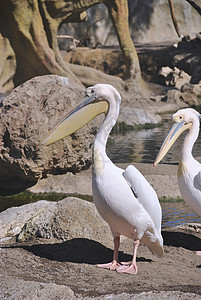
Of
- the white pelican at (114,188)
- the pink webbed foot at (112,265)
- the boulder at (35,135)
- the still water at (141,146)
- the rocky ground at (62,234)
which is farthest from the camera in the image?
the still water at (141,146)

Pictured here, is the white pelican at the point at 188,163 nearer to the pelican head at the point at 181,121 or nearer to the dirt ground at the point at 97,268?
the pelican head at the point at 181,121

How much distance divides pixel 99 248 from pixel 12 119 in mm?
3153

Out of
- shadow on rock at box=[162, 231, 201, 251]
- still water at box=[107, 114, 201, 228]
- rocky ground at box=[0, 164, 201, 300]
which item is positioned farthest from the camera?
still water at box=[107, 114, 201, 228]

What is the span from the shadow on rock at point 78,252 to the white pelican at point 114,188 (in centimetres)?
31

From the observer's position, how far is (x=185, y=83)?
17.2 metres

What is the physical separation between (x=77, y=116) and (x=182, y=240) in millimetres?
1776

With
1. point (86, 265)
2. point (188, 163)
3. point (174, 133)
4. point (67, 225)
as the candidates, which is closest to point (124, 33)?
point (174, 133)

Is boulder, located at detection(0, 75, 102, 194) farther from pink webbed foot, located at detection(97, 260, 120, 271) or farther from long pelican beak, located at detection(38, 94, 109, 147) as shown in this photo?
pink webbed foot, located at detection(97, 260, 120, 271)

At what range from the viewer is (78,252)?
4074 millimetres

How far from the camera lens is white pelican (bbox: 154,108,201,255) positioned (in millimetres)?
4184

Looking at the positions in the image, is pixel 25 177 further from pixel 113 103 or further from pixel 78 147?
pixel 113 103

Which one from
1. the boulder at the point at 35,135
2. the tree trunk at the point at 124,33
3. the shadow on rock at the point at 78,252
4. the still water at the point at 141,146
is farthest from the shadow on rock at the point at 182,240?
the tree trunk at the point at 124,33

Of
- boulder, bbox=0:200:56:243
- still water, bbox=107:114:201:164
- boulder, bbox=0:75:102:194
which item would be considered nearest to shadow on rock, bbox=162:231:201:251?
boulder, bbox=0:200:56:243

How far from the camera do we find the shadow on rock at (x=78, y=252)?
12.9ft
